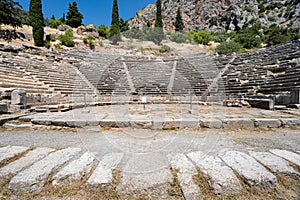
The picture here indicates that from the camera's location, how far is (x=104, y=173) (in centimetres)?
163

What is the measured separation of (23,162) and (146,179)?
4.61ft

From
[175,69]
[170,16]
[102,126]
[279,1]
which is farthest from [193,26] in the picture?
[102,126]

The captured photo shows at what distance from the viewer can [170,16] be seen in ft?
232

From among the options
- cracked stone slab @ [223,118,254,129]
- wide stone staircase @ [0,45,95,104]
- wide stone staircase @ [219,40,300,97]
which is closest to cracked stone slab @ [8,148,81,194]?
cracked stone slab @ [223,118,254,129]

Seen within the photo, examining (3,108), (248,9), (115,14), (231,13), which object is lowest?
(3,108)

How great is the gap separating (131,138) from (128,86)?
10508 millimetres

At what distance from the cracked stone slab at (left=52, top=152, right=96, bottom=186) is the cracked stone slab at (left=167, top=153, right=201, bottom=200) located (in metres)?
0.92

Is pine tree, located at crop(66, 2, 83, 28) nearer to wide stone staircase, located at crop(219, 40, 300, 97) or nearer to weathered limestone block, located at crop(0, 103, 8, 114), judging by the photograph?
wide stone staircase, located at crop(219, 40, 300, 97)

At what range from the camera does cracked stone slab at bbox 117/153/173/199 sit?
4.58 ft

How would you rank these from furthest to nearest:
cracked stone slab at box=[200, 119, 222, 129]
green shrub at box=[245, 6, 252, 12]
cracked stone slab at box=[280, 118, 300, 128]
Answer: green shrub at box=[245, 6, 252, 12] → cracked stone slab at box=[280, 118, 300, 128] → cracked stone slab at box=[200, 119, 222, 129]

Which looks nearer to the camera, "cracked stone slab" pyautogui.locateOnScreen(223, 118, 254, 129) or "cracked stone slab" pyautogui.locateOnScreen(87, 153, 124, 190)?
"cracked stone slab" pyautogui.locateOnScreen(87, 153, 124, 190)

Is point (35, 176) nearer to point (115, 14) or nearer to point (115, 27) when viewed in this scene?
point (115, 27)

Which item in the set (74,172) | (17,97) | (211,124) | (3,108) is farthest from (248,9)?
(74,172)

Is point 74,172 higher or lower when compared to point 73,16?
lower
